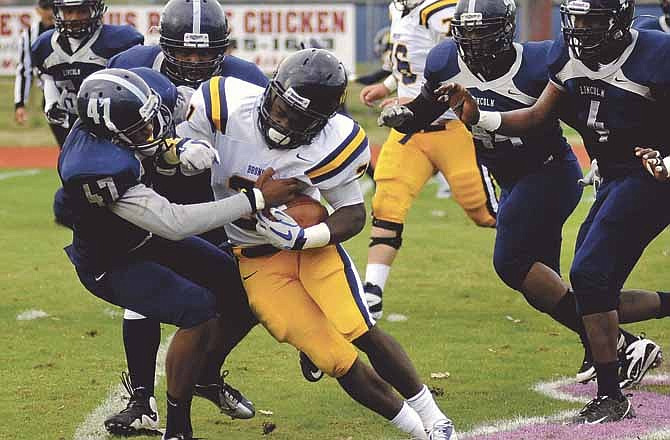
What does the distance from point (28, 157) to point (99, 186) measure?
1155 cm

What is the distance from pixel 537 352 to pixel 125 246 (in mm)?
2285

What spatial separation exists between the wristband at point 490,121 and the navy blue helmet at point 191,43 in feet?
3.34

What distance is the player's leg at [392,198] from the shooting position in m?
6.49

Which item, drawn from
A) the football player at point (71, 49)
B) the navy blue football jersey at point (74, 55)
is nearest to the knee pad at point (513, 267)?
the football player at point (71, 49)

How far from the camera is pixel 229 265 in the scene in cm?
435

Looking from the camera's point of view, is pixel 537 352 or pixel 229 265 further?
pixel 537 352

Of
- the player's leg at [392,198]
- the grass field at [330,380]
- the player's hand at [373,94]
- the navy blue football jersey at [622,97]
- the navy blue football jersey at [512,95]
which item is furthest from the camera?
the player's hand at [373,94]

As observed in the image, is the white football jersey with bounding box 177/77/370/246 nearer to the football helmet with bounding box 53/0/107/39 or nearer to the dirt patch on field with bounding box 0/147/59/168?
the football helmet with bounding box 53/0/107/39

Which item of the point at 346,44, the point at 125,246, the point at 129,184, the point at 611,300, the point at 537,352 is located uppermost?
the point at 129,184

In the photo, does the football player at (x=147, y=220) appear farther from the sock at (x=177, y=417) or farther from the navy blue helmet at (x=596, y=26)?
the navy blue helmet at (x=596, y=26)

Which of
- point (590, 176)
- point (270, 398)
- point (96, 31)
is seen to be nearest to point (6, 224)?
point (96, 31)

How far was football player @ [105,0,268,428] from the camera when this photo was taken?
14.8ft

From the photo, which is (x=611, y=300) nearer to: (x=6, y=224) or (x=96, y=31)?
(x=96, y=31)

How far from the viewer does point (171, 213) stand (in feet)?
12.9
